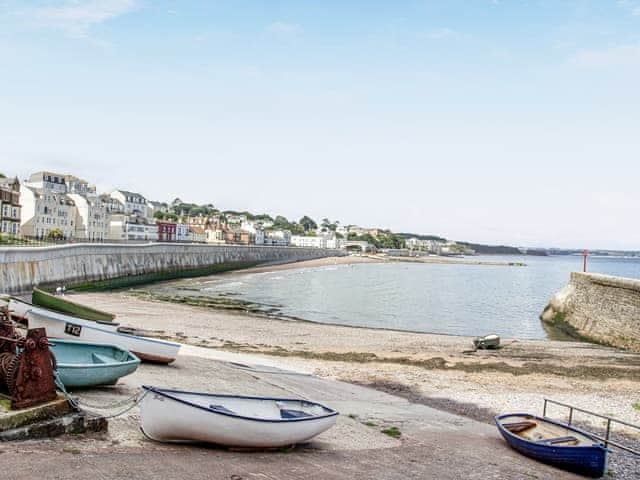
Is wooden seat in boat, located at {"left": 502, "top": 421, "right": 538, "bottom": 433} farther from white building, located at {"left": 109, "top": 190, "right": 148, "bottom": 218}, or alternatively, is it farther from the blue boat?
white building, located at {"left": 109, "top": 190, "right": 148, "bottom": 218}

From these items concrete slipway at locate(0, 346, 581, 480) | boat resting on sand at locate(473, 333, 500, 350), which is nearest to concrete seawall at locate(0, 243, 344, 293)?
concrete slipway at locate(0, 346, 581, 480)

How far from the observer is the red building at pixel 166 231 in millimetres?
140750

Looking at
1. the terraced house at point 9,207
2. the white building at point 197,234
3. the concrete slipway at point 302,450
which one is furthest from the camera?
the white building at point 197,234

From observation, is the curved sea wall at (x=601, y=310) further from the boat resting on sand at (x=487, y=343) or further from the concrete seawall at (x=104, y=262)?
the concrete seawall at (x=104, y=262)

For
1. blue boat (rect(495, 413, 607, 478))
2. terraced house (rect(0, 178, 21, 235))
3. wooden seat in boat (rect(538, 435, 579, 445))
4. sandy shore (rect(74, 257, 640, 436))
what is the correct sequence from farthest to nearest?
terraced house (rect(0, 178, 21, 235)) → sandy shore (rect(74, 257, 640, 436)) → wooden seat in boat (rect(538, 435, 579, 445)) → blue boat (rect(495, 413, 607, 478))

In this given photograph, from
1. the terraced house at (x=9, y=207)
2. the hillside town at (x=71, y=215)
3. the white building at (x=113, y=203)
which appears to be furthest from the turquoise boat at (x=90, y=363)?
the white building at (x=113, y=203)

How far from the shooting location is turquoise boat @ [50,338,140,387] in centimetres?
1103

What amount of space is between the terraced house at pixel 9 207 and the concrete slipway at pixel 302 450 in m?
66.1

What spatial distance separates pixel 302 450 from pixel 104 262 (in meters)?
59.5

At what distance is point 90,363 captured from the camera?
39.7 feet

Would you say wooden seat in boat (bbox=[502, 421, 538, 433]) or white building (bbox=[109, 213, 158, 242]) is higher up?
white building (bbox=[109, 213, 158, 242])

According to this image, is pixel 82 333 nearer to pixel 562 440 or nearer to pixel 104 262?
pixel 562 440

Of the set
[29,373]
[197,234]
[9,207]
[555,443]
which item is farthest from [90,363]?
[197,234]

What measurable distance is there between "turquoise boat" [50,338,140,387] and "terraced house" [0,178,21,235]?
66943 millimetres
